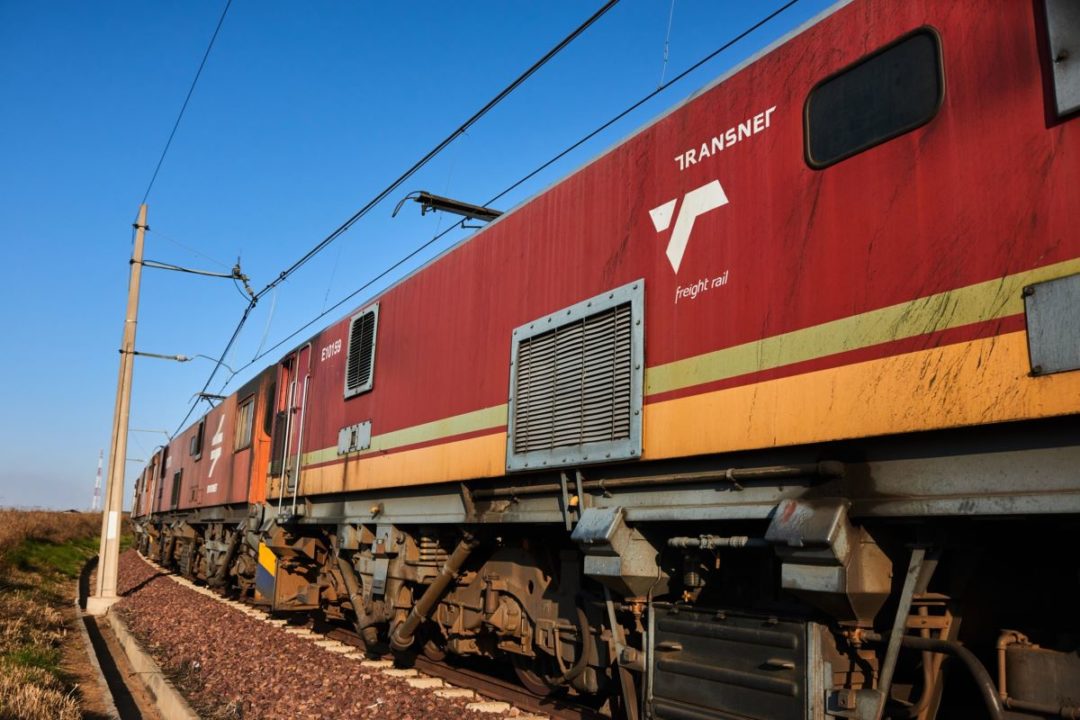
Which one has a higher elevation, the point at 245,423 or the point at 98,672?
the point at 245,423

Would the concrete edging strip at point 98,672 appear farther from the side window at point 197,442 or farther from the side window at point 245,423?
the side window at point 197,442

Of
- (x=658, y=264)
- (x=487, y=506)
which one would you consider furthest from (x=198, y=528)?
(x=658, y=264)

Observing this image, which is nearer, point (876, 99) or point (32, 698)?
point (876, 99)

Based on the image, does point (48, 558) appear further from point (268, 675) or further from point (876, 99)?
point (876, 99)

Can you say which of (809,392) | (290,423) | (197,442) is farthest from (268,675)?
(197,442)

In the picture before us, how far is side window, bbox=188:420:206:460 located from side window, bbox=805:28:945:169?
18.3 metres

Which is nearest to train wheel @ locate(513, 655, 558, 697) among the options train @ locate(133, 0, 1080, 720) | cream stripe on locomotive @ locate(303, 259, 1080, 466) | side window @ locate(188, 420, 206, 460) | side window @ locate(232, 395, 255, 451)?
train @ locate(133, 0, 1080, 720)

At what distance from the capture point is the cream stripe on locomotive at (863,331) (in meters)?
3.05

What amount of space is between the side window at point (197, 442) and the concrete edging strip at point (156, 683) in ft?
28.4

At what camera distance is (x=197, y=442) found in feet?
66.7

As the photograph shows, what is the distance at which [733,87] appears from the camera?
458cm

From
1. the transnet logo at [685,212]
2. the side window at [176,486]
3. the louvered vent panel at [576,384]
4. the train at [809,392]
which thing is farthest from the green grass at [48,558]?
the transnet logo at [685,212]

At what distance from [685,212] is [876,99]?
49.8 inches

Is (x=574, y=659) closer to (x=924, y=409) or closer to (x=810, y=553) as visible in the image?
(x=810, y=553)
